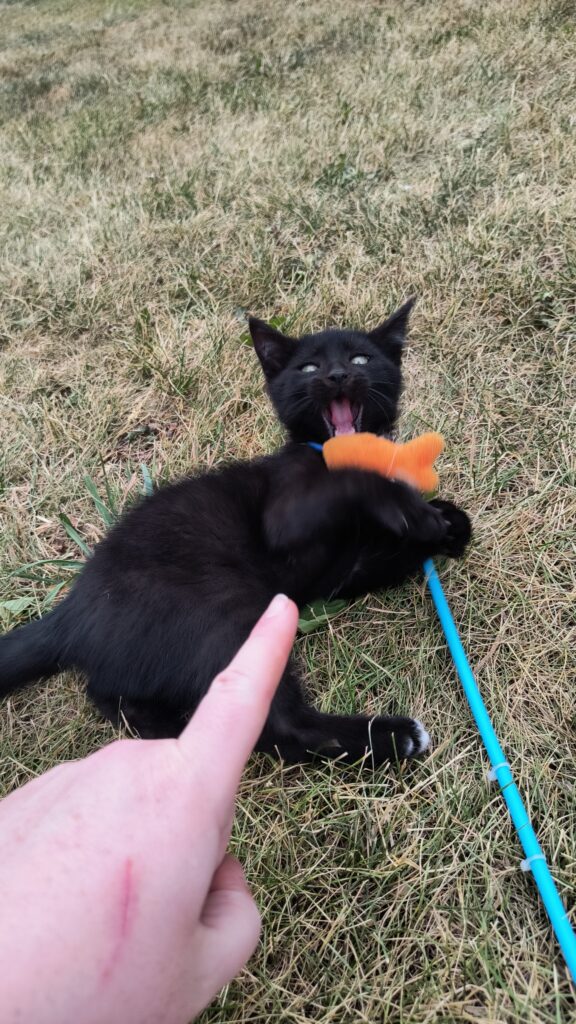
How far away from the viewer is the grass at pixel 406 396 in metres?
1.29

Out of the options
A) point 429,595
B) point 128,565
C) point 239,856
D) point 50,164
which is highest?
point 50,164

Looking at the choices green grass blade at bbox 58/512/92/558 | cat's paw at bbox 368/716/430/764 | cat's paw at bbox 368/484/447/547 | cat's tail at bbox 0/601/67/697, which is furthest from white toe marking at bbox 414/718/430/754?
green grass blade at bbox 58/512/92/558

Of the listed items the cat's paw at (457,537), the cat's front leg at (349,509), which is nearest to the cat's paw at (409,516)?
the cat's front leg at (349,509)

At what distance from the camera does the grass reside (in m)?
1.29

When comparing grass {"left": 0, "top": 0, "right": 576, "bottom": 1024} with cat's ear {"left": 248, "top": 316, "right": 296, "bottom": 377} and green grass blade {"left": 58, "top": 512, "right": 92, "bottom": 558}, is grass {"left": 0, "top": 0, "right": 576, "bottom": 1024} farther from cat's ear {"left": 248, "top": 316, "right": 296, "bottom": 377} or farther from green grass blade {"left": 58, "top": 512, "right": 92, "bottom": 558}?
cat's ear {"left": 248, "top": 316, "right": 296, "bottom": 377}

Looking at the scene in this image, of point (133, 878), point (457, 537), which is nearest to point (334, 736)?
point (457, 537)

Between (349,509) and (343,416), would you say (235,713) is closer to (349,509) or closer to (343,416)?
(349,509)

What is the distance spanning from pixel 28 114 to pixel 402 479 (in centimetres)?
705

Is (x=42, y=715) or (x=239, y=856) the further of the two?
(x=42, y=715)

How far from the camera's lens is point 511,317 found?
2633mm

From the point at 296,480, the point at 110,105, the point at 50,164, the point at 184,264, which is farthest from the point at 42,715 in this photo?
the point at 110,105

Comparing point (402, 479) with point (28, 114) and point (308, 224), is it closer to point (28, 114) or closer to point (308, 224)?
point (308, 224)

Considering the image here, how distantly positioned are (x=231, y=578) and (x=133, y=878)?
3.52 ft

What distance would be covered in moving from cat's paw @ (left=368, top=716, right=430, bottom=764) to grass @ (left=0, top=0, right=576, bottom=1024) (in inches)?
1.6
